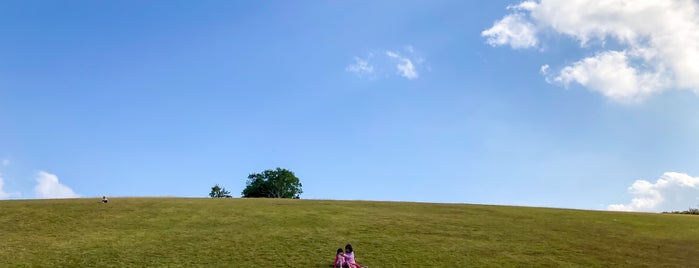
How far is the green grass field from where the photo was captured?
2728cm

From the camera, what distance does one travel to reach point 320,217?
3853cm

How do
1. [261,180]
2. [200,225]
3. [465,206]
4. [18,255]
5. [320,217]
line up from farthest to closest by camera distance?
[261,180] < [465,206] < [320,217] < [200,225] < [18,255]

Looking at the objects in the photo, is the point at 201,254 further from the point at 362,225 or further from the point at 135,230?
the point at 362,225

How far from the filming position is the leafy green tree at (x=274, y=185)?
11881 centimetres

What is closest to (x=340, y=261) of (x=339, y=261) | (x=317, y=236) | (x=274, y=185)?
(x=339, y=261)

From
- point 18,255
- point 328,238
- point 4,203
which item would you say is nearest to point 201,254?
point 328,238

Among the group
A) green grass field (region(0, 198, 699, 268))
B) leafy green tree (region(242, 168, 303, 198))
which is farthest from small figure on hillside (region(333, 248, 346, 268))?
leafy green tree (region(242, 168, 303, 198))

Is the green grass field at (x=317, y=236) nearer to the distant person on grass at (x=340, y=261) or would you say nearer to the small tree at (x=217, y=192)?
the distant person on grass at (x=340, y=261)

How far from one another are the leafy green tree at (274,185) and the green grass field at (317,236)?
2905 inches

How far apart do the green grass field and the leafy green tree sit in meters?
73.8

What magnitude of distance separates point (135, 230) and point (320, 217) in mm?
12637

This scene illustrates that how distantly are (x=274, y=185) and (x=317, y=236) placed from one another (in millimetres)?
88753

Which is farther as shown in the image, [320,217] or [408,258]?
[320,217]

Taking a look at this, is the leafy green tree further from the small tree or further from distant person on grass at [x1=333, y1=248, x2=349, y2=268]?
distant person on grass at [x1=333, y1=248, x2=349, y2=268]
